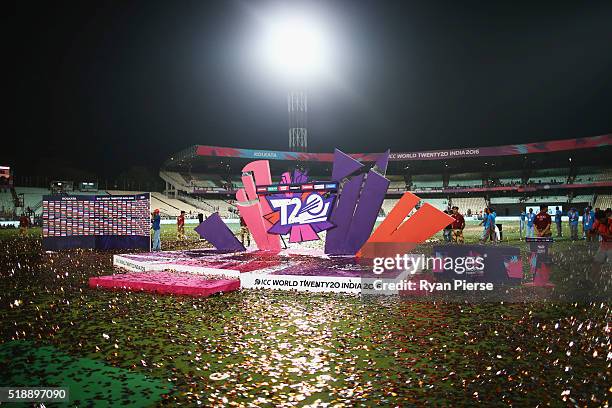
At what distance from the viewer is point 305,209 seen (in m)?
14.6

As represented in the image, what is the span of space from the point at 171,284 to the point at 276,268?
3.16 meters

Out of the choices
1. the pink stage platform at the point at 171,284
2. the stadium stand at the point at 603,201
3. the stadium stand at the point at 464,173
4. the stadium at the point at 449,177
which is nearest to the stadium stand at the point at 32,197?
the stadium at the point at 449,177

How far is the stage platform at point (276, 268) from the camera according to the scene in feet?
31.2

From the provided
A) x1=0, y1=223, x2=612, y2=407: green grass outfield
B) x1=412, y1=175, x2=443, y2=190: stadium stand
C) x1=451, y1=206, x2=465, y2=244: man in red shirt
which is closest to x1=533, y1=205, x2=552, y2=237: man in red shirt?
x1=0, y1=223, x2=612, y2=407: green grass outfield

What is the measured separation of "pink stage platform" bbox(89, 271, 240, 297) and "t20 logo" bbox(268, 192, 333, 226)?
493 centimetres

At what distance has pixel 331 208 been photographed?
14180 millimetres

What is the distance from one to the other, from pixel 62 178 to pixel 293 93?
3756cm

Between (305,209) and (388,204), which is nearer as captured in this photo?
(305,209)

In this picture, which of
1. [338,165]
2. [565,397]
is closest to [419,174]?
[338,165]

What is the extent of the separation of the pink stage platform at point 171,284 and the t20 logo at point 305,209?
4930 millimetres

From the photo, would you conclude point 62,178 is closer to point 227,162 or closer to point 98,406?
point 227,162

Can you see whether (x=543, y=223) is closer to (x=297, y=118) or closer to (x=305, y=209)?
(x=305, y=209)

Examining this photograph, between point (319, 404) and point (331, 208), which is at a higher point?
point (331, 208)

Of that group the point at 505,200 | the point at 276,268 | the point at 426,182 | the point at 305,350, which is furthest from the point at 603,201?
the point at 305,350
